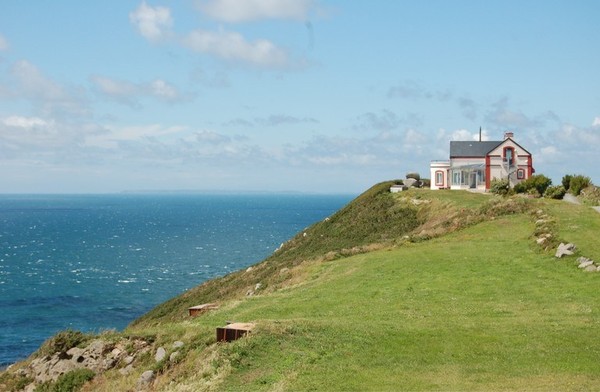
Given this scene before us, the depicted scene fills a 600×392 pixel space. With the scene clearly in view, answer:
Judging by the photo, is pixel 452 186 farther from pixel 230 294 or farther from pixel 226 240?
pixel 226 240

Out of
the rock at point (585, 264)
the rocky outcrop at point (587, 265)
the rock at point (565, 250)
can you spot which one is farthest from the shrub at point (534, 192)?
the rock at point (585, 264)

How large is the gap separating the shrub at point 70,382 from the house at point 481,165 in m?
63.0

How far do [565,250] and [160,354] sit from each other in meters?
23.8

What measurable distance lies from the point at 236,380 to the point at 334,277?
18635 millimetres

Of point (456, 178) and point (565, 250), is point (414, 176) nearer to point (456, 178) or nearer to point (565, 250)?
point (456, 178)

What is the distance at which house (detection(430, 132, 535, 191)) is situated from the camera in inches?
3164

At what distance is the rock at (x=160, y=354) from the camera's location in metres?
23.7

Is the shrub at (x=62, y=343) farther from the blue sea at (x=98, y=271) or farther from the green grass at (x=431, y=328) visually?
the blue sea at (x=98, y=271)

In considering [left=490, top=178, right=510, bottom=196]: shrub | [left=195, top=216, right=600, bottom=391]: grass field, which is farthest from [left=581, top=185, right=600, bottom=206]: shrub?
[left=195, top=216, right=600, bottom=391]: grass field

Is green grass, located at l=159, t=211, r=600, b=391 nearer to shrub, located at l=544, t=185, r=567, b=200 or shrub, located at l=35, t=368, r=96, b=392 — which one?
shrub, located at l=35, t=368, r=96, b=392

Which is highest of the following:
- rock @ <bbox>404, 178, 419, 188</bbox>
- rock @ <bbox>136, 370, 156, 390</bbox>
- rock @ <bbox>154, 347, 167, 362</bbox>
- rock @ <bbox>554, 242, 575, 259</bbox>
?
rock @ <bbox>404, 178, 419, 188</bbox>

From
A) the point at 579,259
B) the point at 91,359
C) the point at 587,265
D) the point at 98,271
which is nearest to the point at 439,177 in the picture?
the point at 98,271

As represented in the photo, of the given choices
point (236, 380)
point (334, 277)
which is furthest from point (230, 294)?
point (236, 380)

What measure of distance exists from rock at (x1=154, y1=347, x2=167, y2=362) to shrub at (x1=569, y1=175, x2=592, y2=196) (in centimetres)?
4957
